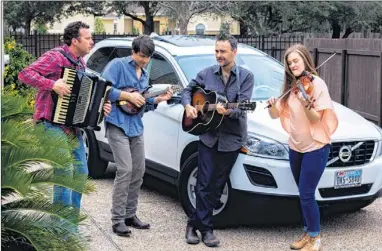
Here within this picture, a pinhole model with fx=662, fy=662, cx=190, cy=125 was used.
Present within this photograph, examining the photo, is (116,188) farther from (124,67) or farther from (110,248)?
(124,67)

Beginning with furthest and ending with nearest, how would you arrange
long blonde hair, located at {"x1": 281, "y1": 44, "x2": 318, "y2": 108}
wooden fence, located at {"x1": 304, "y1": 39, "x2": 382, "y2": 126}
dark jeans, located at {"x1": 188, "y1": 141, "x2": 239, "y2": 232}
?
1. wooden fence, located at {"x1": 304, "y1": 39, "x2": 382, "y2": 126}
2. dark jeans, located at {"x1": 188, "y1": 141, "x2": 239, "y2": 232}
3. long blonde hair, located at {"x1": 281, "y1": 44, "x2": 318, "y2": 108}

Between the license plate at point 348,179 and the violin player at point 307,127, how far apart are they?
0.43 meters

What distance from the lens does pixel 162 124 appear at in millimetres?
7000

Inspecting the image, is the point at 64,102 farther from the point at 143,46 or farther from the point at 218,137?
the point at 218,137

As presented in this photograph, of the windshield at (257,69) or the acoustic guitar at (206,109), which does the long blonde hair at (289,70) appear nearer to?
the acoustic guitar at (206,109)

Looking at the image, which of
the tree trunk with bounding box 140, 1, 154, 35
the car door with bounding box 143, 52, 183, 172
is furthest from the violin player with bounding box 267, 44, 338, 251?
the tree trunk with bounding box 140, 1, 154, 35

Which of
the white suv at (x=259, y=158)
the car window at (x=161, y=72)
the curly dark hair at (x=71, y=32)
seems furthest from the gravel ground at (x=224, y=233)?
the curly dark hair at (x=71, y=32)

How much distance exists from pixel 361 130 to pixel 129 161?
221 cm

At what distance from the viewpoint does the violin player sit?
5.54m

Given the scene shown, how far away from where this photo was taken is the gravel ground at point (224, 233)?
5.91 m

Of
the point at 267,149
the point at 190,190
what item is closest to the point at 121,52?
the point at 190,190

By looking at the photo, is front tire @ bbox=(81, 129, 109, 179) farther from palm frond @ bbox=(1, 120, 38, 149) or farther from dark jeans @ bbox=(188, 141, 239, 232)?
palm frond @ bbox=(1, 120, 38, 149)

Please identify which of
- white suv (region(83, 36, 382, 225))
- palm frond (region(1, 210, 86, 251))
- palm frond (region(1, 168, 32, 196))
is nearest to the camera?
palm frond (region(1, 168, 32, 196))

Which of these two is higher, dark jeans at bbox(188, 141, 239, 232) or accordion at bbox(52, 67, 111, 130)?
accordion at bbox(52, 67, 111, 130)
